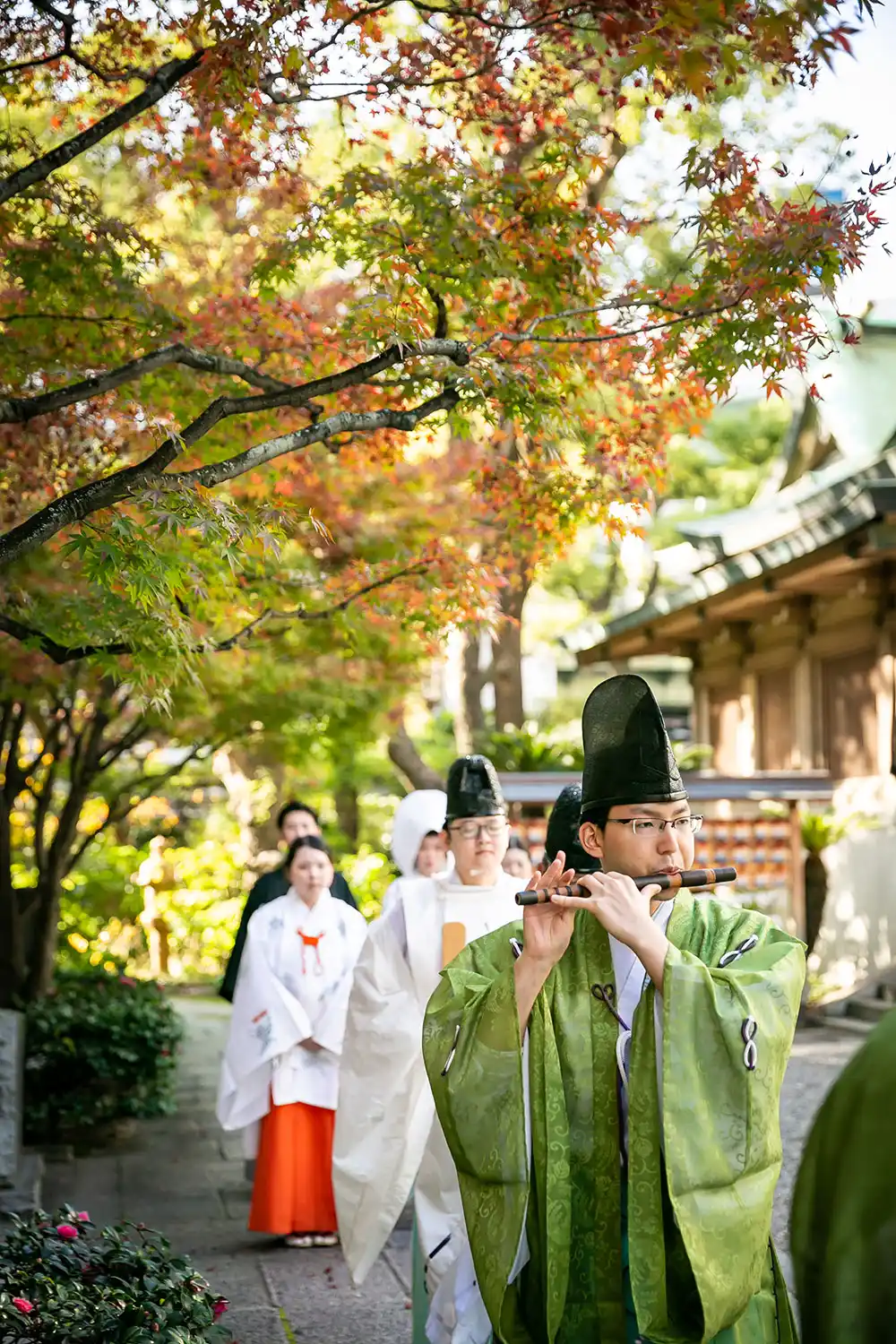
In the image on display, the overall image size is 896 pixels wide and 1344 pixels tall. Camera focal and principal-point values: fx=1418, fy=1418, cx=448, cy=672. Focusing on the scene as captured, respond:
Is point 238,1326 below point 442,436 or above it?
below

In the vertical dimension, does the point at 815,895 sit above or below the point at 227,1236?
above

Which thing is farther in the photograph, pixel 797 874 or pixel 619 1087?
pixel 797 874

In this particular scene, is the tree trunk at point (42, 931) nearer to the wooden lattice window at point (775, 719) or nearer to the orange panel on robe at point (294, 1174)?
the orange panel on robe at point (294, 1174)

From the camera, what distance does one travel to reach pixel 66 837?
10484mm

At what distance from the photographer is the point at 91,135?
4.21 meters

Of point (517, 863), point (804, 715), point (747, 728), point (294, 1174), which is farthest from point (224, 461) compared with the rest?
point (747, 728)

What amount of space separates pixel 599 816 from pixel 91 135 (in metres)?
2.58

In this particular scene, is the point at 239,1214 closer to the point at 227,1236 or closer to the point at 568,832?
the point at 227,1236

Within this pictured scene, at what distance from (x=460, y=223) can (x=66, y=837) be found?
693 cm

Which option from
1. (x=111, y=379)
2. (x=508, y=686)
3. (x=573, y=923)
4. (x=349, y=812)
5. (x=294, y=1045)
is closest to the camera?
(x=573, y=923)

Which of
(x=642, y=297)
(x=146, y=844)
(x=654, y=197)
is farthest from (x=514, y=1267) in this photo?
(x=146, y=844)

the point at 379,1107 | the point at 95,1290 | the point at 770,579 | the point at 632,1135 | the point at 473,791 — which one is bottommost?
the point at 95,1290

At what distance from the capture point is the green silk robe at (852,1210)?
162 cm

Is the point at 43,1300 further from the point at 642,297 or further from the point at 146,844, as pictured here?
the point at 146,844
